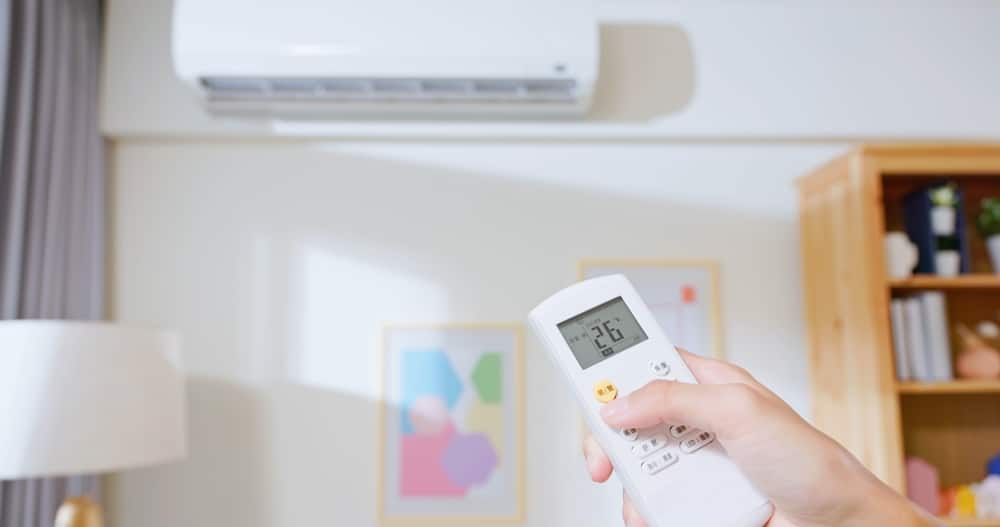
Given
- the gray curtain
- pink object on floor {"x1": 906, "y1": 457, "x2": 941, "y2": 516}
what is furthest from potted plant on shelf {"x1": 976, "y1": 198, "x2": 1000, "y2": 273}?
the gray curtain

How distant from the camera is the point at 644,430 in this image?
881mm

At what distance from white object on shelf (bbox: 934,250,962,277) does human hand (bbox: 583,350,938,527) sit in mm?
1257

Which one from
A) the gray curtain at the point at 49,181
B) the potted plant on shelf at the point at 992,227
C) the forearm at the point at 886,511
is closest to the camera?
the forearm at the point at 886,511

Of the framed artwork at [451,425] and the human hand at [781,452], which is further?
the framed artwork at [451,425]

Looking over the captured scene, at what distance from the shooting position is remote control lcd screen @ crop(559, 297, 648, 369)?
36.9 inches

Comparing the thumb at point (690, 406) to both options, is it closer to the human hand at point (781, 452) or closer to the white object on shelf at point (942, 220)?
the human hand at point (781, 452)

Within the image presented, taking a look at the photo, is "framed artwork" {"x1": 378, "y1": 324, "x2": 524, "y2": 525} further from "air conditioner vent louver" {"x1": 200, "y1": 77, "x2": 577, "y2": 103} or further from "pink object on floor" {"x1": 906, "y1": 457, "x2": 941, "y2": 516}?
"pink object on floor" {"x1": 906, "y1": 457, "x2": 941, "y2": 516}

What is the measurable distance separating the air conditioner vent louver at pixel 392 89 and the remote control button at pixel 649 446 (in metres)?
1.24

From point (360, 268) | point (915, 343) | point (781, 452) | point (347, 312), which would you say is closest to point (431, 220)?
point (360, 268)

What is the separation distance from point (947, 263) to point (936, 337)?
179 mm

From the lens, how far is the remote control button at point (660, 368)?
0.92 metres

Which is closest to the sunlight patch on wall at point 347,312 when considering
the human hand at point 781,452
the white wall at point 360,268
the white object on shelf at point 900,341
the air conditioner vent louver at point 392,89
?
the white wall at point 360,268

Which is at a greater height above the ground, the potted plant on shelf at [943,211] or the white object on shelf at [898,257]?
the potted plant on shelf at [943,211]

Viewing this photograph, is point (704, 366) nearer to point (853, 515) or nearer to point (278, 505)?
point (853, 515)
